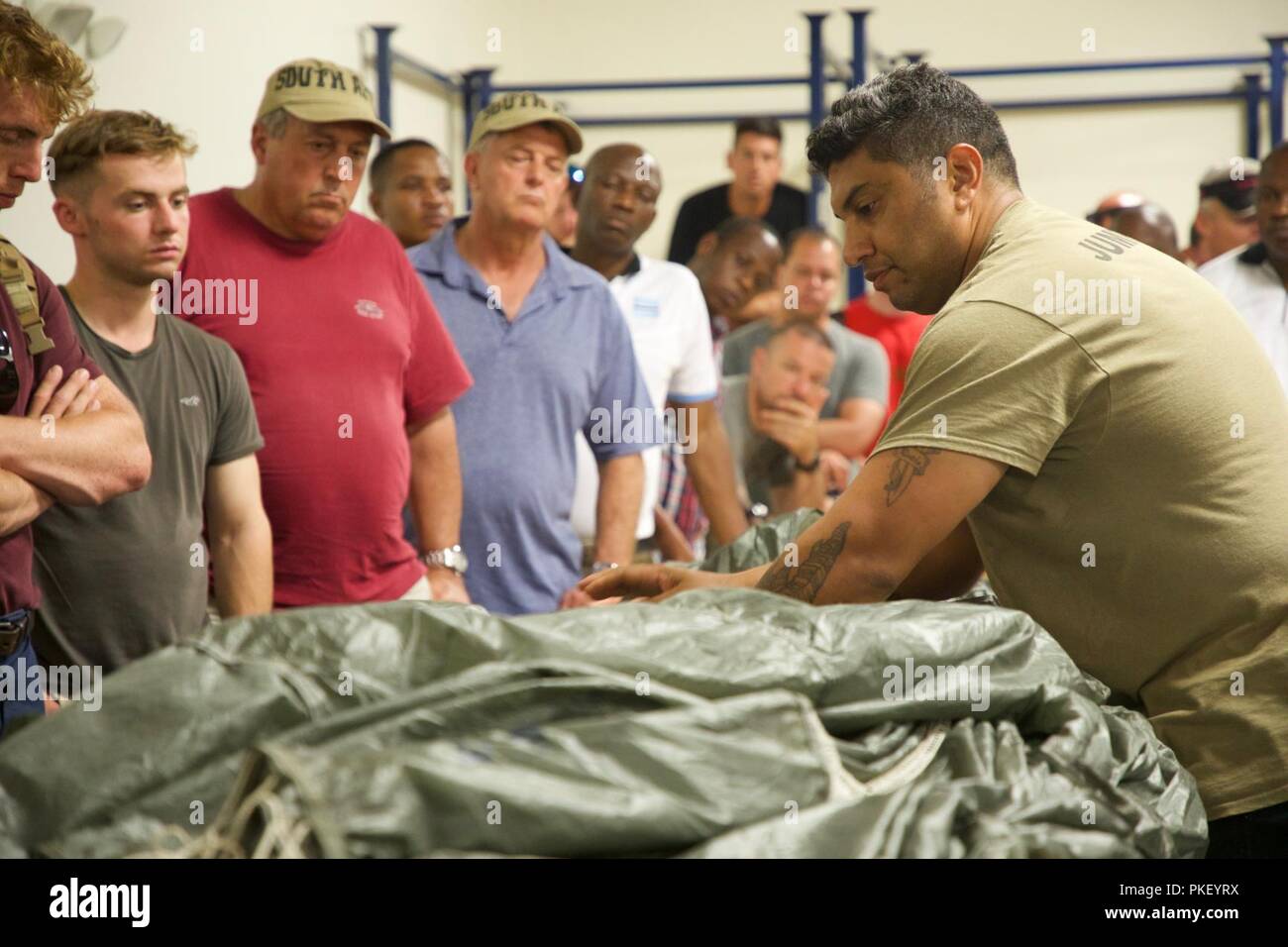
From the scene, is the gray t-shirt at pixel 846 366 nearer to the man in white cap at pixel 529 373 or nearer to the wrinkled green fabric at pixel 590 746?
the man in white cap at pixel 529 373

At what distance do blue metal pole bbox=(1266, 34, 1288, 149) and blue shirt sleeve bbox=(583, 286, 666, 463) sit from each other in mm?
4404

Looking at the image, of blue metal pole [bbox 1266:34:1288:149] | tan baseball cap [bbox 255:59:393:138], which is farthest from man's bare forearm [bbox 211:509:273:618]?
blue metal pole [bbox 1266:34:1288:149]

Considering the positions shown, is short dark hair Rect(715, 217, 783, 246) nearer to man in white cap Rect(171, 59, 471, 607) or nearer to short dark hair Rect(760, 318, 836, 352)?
short dark hair Rect(760, 318, 836, 352)

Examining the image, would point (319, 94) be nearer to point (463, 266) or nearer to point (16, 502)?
point (463, 266)

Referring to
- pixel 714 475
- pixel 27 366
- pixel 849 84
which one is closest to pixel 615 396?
pixel 714 475

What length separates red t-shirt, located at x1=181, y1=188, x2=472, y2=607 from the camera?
2307 mm

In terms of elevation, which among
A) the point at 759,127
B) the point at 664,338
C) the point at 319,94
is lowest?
the point at 664,338

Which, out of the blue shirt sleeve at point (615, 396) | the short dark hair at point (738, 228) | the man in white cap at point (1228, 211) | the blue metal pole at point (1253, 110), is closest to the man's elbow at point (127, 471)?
the blue shirt sleeve at point (615, 396)

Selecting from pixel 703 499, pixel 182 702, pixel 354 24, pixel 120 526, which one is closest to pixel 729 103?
pixel 354 24

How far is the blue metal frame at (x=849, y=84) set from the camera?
5.60 m

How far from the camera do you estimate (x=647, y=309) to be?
3277 millimetres

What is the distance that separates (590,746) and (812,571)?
51cm

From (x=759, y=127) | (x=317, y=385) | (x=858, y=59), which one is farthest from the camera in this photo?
(x=858, y=59)

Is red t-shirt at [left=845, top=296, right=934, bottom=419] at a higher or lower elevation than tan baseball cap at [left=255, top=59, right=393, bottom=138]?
lower
